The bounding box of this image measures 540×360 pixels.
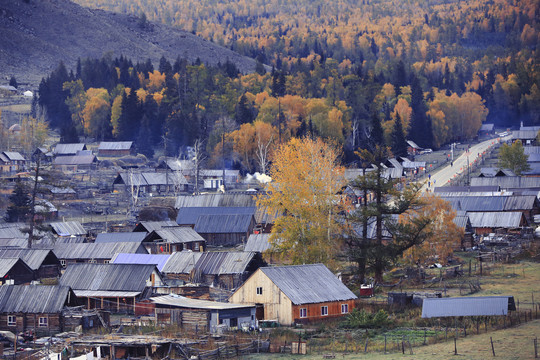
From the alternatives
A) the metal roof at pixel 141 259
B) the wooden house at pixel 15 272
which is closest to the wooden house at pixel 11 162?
the metal roof at pixel 141 259

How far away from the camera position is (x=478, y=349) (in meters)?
35.0

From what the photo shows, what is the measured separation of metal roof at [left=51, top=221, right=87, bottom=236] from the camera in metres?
75.4

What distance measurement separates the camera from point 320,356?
36.5m

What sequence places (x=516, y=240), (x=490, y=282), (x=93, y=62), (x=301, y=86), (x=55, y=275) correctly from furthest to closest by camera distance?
1. (x=93, y=62)
2. (x=301, y=86)
3. (x=516, y=240)
4. (x=55, y=275)
5. (x=490, y=282)

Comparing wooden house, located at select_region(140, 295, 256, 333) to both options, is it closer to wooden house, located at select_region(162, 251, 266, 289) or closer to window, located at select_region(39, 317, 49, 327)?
window, located at select_region(39, 317, 49, 327)

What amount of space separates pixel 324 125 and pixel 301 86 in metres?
38.1

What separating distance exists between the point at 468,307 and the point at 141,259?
26248 millimetres

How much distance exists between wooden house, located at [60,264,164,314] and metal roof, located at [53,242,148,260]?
990 centimetres

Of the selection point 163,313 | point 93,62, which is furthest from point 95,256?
point 93,62

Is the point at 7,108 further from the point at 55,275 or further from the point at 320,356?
the point at 320,356

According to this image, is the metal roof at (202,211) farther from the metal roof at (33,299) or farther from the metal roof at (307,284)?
the metal roof at (33,299)

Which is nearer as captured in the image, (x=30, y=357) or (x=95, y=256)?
(x=30, y=357)

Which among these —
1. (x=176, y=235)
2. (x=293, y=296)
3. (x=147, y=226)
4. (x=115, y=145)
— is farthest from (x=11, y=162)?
(x=293, y=296)

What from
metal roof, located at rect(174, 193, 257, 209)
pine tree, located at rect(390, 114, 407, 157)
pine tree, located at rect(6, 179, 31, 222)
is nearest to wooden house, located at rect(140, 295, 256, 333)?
metal roof, located at rect(174, 193, 257, 209)
